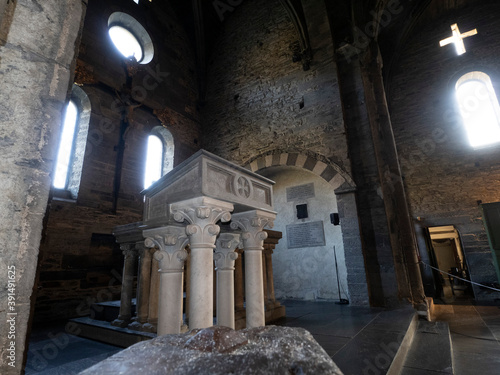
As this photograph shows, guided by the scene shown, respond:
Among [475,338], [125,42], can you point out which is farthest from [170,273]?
[125,42]

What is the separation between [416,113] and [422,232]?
3988mm

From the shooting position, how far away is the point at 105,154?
233 inches

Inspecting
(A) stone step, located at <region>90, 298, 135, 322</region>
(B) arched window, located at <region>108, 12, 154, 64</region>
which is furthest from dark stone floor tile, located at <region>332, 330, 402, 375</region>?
(B) arched window, located at <region>108, 12, 154, 64</region>

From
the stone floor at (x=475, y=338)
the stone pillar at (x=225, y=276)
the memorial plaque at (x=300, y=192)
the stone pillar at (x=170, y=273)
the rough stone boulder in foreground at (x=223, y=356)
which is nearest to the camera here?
the rough stone boulder in foreground at (x=223, y=356)

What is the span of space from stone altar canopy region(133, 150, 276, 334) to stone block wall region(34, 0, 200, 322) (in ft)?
9.65

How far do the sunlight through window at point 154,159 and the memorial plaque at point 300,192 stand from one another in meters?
3.72

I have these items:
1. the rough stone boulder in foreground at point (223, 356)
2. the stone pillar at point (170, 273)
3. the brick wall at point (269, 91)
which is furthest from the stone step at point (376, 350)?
the brick wall at point (269, 91)

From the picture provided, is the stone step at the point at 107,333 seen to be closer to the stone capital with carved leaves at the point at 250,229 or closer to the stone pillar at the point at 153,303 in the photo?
the stone pillar at the point at 153,303

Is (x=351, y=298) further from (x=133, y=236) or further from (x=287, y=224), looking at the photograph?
(x=133, y=236)

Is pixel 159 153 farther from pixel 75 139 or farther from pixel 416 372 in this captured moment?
pixel 416 372

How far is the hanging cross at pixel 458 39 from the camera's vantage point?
8.35 meters

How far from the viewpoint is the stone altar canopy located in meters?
1.83

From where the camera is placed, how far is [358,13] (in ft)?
20.0

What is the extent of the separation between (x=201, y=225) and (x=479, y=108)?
10302mm
